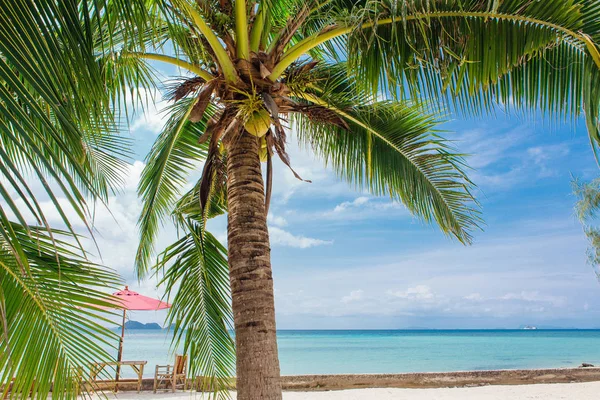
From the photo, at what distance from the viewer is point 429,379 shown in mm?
10898

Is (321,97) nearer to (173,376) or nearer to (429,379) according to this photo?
(173,376)

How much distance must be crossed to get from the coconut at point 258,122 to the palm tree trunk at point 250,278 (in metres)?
0.14

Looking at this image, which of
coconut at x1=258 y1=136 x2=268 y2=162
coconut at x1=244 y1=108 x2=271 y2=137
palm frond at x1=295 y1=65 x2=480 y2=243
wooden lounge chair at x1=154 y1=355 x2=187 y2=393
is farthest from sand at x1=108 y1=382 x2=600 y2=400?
coconut at x1=244 y1=108 x2=271 y2=137

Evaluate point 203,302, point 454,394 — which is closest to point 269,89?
point 203,302

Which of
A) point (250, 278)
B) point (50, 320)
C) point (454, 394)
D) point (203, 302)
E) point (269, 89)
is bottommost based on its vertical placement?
point (454, 394)

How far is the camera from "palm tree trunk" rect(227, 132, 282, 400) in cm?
352

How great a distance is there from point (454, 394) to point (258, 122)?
309 inches

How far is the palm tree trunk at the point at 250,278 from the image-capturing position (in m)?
3.52

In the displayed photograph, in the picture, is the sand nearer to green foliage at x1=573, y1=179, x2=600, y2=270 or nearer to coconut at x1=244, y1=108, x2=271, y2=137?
green foliage at x1=573, y1=179, x2=600, y2=270

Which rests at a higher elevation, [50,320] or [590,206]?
[590,206]

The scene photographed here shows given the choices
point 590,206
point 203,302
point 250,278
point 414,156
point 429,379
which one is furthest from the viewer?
point 590,206

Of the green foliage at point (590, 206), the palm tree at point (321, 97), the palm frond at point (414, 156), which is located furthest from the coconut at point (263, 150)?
the green foliage at point (590, 206)

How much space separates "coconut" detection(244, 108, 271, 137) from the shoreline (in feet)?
25.1

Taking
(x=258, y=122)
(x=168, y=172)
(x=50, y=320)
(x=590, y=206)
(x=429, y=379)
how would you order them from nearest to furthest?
(x=50, y=320), (x=258, y=122), (x=168, y=172), (x=429, y=379), (x=590, y=206)
